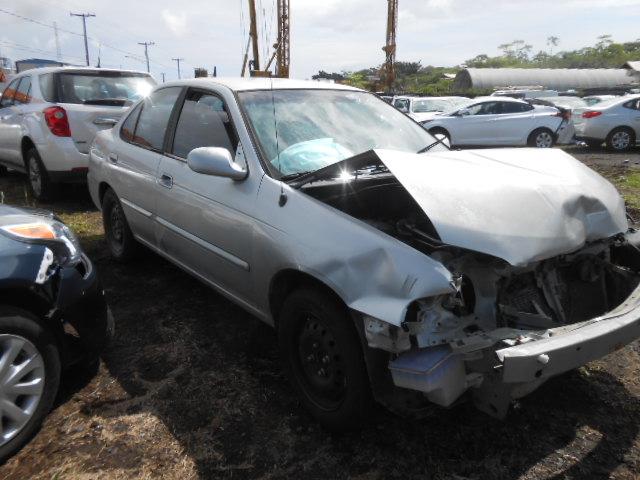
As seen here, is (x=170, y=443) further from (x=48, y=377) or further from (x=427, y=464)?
(x=427, y=464)

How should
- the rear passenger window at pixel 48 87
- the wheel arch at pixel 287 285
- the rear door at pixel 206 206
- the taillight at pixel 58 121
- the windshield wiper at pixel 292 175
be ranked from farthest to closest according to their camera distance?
the rear passenger window at pixel 48 87, the taillight at pixel 58 121, the rear door at pixel 206 206, the windshield wiper at pixel 292 175, the wheel arch at pixel 287 285

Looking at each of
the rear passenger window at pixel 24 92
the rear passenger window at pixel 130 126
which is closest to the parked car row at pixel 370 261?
the rear passenger window at pixel 130 126

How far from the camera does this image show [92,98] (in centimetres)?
670

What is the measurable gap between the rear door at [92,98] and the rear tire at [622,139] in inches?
502

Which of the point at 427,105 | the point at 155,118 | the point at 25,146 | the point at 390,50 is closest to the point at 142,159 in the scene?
the point at 155,118

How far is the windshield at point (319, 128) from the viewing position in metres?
2.98

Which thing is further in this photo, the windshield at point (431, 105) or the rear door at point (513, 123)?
the windshield at point (431, 105)

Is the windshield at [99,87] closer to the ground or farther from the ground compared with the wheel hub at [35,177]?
farther from the ground

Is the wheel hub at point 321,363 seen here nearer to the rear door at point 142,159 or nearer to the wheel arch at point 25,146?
the rear door at point 142,159

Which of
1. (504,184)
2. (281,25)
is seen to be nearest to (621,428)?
(504,184)

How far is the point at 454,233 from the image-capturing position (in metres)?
2.11

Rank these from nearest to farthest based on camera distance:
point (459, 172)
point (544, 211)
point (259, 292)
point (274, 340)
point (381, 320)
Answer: point (381, 320) → point (544, 211) → point (459, 172) → point (259, 292) → point (274, 340)

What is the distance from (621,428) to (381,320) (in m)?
1.51

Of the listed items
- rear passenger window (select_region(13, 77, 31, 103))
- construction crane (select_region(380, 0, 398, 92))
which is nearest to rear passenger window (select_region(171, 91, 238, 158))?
rear passenger window (select_region(13, 77, 31, 103))
